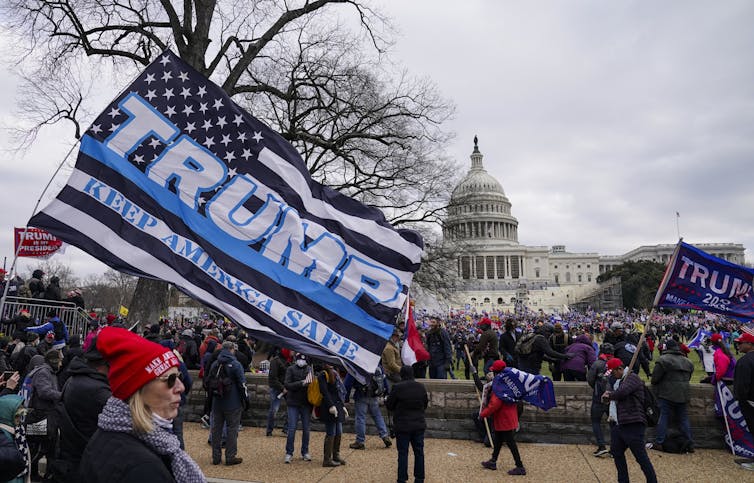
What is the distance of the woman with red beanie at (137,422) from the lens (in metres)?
1.91

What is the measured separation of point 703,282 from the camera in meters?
6.52

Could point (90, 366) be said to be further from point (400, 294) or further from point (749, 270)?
point (749, 270)

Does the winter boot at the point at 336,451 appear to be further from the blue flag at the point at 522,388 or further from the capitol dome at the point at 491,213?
the capitol dome at the point at 491,213

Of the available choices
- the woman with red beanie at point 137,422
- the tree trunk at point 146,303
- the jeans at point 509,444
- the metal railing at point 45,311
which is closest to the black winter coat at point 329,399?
the jeans at point 509,444

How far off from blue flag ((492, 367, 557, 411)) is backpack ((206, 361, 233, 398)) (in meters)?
3.77

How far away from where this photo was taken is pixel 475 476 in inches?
291

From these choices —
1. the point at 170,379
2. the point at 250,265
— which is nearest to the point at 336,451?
the point at 250,265

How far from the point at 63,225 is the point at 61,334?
741 cm

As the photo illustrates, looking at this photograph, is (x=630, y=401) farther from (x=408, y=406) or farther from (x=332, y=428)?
(x=332, y=428)

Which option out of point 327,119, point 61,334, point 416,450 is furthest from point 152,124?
point 327,119

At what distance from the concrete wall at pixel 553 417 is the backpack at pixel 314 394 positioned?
2203 millimetres

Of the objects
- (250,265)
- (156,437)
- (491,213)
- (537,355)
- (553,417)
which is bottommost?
(553,417)

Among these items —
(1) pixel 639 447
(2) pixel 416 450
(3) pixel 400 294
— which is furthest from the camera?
(2) pixel 416 450

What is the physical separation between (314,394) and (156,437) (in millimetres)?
6160
